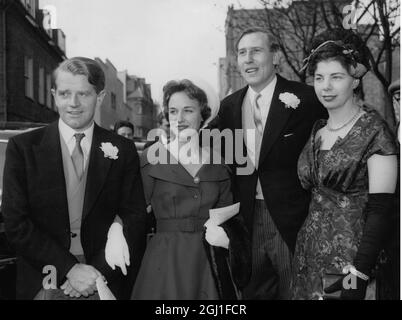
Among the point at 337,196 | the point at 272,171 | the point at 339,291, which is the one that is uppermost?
the point at 272,171

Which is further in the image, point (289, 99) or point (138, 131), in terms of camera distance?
point (138, 131)

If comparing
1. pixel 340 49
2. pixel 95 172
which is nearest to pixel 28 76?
pixel 95 172

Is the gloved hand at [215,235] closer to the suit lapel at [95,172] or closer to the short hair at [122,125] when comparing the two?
the suit lapel at [95,172]

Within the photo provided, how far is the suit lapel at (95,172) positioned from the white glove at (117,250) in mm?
173

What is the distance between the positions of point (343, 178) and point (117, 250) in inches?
44.6

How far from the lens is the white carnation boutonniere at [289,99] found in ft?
8.70

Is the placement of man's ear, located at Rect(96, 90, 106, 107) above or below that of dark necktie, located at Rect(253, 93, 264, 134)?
above

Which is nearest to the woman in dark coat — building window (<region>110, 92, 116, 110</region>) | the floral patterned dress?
the floral patterned dress

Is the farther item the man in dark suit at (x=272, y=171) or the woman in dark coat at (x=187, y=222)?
the man in dark suit at (x=272, y=171)

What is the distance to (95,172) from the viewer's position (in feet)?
7.96

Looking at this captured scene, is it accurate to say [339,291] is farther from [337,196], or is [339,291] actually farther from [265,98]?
[265,98]

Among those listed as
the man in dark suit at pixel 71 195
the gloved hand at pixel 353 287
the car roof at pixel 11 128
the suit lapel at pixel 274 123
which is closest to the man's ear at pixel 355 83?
the suit lapel at pixel 274 123

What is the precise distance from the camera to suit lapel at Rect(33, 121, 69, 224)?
2.32 meters

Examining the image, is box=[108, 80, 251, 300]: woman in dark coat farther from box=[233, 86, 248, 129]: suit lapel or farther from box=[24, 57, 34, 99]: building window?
box=[24, 57, 34, 99]: building window
